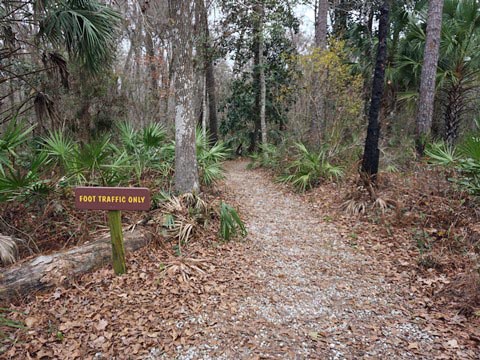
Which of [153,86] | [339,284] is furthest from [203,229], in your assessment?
[153,86]

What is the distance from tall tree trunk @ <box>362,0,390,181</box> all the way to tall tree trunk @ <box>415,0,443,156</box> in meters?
2.86

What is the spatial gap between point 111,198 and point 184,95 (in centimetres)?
261

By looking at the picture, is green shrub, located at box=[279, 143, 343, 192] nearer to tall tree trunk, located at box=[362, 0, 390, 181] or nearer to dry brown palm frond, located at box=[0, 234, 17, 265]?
tall tree trunk, located at box=[362, 0, 390, 181]

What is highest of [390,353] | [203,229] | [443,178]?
[443,178]

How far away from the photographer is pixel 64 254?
12.0ft

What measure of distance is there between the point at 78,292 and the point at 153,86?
31.5 feet

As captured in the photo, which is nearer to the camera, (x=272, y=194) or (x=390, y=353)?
(x=390, y=353)

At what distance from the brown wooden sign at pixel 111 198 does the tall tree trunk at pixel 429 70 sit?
24.5 ft

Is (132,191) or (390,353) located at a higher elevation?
(132,191)

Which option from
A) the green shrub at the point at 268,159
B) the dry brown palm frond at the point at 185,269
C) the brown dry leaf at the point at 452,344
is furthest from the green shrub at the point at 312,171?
the brown dry leaf at the point at 452,344

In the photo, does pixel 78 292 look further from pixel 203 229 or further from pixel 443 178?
pixel 443 178

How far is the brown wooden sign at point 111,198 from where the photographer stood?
3105 millimetres

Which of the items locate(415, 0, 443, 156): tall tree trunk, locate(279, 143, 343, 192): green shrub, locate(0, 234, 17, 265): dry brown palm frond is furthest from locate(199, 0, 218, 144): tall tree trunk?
locate(0, 234, 17, 265): dry brown palm frond

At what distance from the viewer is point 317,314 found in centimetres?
304
